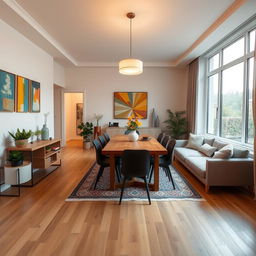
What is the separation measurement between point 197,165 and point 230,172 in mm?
579

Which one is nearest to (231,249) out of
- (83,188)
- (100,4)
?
(83,188)

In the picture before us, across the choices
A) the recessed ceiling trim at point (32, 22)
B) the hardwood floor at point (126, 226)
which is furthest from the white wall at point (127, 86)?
the hardwood floor at point (126, 226)

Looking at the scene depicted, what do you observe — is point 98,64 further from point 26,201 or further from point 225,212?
point 225,212

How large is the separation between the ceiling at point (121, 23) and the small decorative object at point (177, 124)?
206cm

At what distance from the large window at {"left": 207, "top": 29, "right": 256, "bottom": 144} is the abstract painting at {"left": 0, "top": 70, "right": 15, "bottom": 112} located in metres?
4.42

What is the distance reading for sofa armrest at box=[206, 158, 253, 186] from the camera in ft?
9.84

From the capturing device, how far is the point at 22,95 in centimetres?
374

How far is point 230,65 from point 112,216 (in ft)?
13.2

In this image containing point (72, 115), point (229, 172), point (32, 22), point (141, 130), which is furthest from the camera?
point (72, 115)

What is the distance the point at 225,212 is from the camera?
2457 mm

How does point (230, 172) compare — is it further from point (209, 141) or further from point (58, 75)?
point (58, 75)

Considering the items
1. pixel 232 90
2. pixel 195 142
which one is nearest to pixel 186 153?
pixel 195 142

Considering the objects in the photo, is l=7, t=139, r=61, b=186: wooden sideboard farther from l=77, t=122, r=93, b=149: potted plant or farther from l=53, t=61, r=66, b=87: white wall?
l=53, t=61, r=66, b=87: white wall

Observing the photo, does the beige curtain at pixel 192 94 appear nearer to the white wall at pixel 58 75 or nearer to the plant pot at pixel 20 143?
the white wall at pixel 58 75
